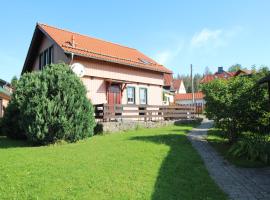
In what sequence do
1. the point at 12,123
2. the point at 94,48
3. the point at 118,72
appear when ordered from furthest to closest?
the point at 94,48
the point at 118,72
the point at 12,123

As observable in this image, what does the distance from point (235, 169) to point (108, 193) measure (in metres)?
4.02

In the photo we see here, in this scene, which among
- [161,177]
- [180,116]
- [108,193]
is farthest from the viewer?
[180,116]

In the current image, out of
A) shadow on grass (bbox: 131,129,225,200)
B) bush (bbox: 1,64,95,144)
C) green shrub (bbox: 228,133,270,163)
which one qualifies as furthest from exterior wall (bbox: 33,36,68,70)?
green shrub (bbox: 228,133,270,163)

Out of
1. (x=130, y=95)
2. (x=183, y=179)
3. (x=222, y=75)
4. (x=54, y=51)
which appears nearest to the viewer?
(x=183, y=179)

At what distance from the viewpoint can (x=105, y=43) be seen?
25.2 meters

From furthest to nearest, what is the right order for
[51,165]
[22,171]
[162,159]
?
Result: [162,159], [51,165], [22,171]

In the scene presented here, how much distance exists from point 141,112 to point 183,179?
488 inches

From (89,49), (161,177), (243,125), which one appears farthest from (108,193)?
(89,49)

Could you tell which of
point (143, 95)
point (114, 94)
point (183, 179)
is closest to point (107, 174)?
point (183, 179)

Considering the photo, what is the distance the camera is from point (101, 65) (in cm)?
2028

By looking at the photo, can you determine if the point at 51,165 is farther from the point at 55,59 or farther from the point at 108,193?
the point at 55,59

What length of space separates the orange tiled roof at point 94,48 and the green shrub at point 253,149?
39.4 ft

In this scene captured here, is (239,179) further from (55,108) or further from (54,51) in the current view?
(54,51)

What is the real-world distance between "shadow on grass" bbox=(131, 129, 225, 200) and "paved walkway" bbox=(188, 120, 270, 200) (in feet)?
0.85
